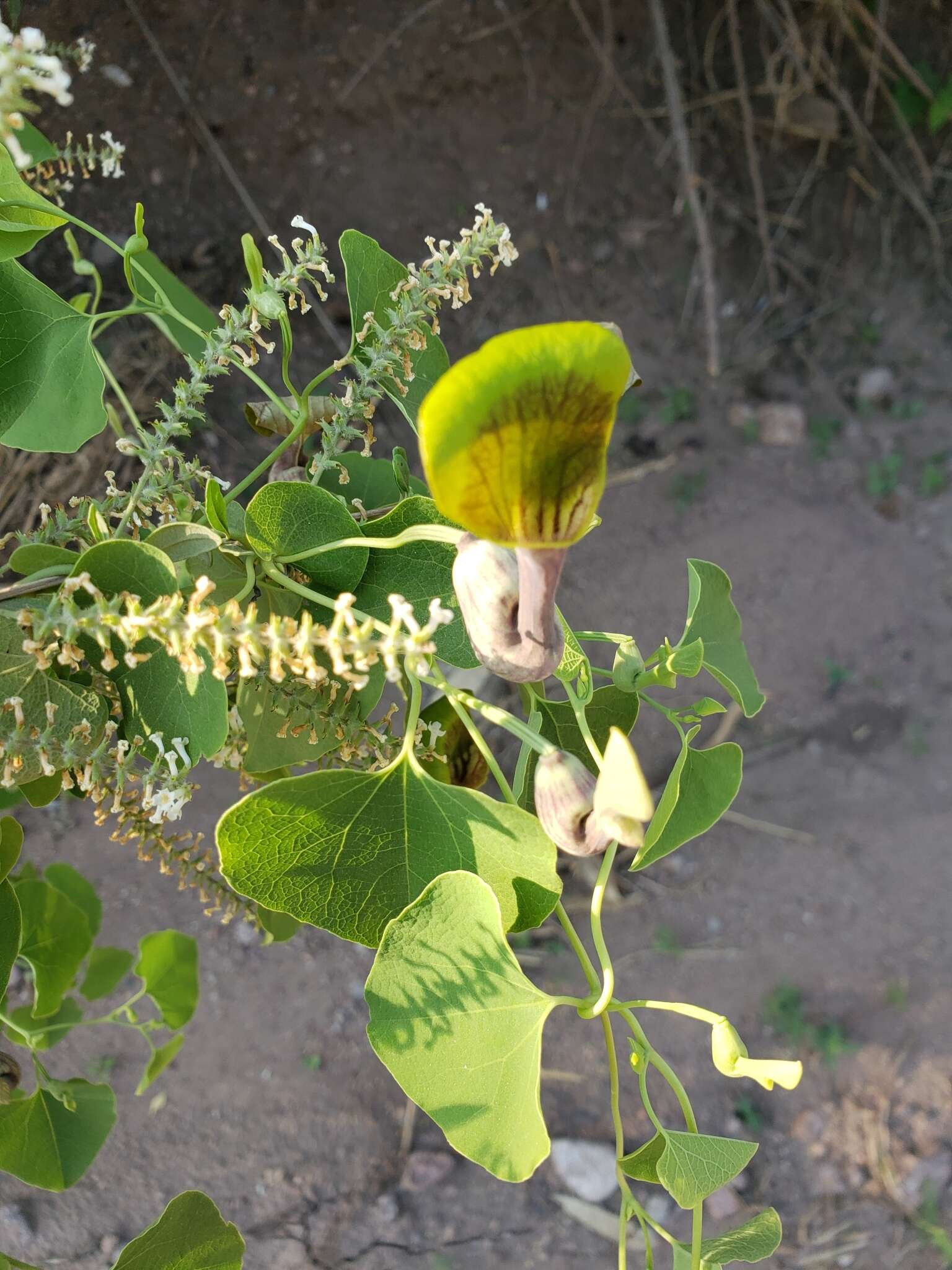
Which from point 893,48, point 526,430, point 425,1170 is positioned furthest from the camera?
point 893,48

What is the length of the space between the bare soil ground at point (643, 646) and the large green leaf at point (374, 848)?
1092mm

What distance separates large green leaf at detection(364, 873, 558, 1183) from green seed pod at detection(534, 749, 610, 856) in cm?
16

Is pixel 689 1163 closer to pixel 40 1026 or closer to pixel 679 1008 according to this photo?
pixel 679 1008

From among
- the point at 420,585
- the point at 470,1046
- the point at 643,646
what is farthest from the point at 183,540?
the point at 643,646

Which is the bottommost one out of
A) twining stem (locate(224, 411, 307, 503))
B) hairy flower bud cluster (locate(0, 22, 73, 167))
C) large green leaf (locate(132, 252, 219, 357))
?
twining stem (locate(224, 411, 307, 503))

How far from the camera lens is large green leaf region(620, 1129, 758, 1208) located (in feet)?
1.89

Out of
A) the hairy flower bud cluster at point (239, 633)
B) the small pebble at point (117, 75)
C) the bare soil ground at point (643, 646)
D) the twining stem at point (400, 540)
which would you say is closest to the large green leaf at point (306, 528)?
the twining stem at point (400, 540)

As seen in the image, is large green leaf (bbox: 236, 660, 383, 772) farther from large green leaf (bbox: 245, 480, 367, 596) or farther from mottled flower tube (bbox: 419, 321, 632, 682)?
mottled flower tube (bbox: 419, 321, 632, 682)

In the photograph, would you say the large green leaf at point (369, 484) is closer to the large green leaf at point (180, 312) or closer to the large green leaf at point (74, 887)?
the large green leaf at point (180, 312)

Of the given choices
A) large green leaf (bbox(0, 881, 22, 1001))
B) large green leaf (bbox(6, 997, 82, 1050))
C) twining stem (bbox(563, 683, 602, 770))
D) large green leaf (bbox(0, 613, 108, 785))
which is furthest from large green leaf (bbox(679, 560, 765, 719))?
large green leaf (bbox(6, 997, 82, 1050))

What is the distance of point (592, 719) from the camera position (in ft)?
2.30

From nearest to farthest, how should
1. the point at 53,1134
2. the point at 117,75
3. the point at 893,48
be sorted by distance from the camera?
the point at 53,1134 → the point at 117,75 → the point at 893,48

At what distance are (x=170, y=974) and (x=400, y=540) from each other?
2.45ft

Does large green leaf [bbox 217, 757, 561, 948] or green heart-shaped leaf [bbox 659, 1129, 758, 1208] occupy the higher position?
large green leaf [bbox 217, 757, 561, 948]
